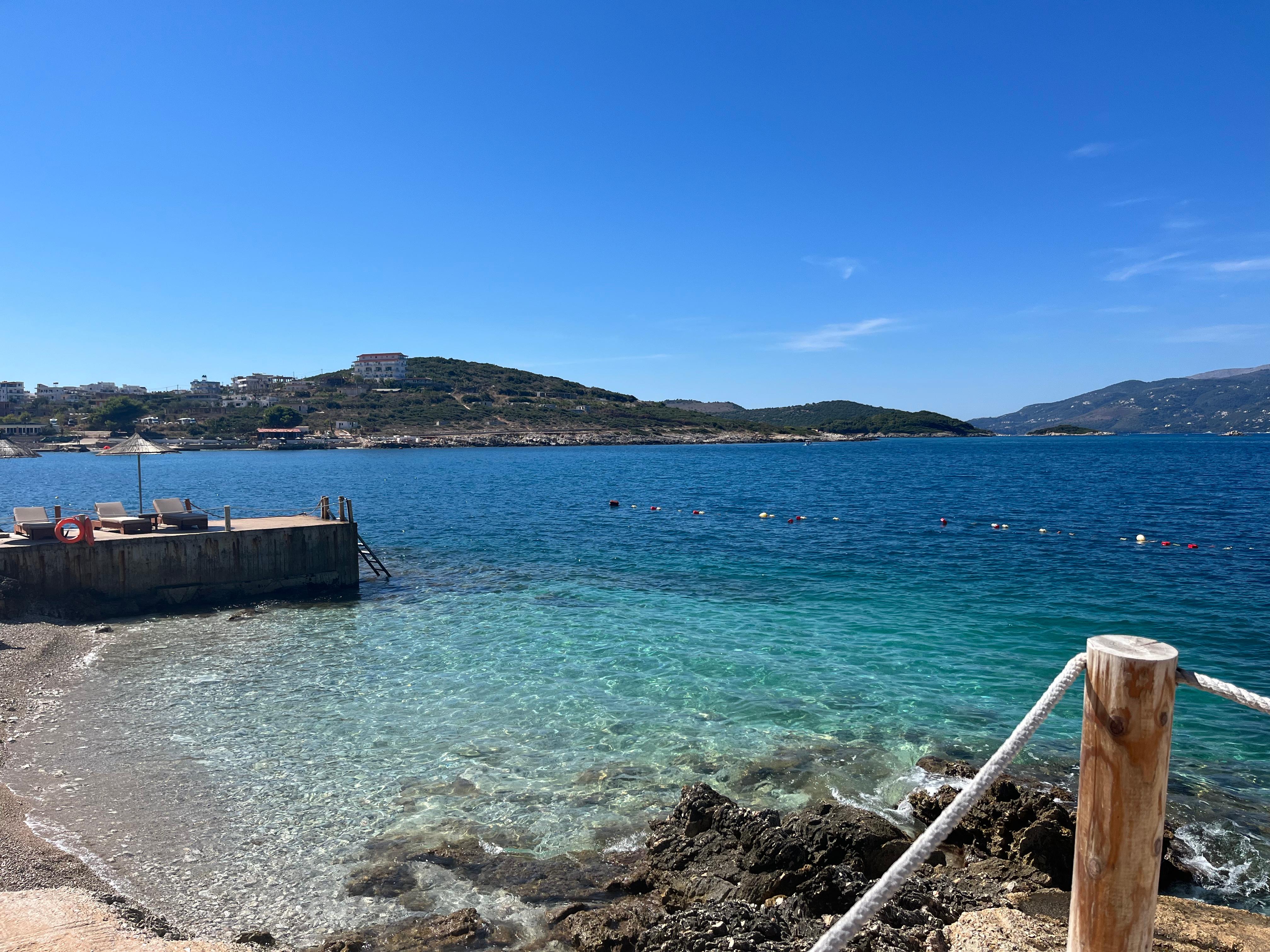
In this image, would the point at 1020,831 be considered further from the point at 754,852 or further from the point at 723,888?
the point at 723,888

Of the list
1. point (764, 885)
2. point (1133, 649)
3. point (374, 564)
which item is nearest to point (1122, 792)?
point (1133, 649)

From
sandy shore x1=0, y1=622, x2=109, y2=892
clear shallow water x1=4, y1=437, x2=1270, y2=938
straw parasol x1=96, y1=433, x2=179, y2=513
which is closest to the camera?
sandy shore x1=0, y1=622, x2=109, y2=892

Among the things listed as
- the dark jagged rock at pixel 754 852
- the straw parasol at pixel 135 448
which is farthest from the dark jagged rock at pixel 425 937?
the straw parasol at pixel 135 448

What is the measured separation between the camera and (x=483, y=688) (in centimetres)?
1509

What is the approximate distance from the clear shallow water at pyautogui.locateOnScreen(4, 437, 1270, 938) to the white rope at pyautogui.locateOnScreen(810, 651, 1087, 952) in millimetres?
5848

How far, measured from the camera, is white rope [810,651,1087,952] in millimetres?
3275

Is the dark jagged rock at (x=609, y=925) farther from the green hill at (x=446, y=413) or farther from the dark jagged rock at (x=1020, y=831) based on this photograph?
the green hill at (x=446, y=413)

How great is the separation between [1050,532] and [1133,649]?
3704 cm

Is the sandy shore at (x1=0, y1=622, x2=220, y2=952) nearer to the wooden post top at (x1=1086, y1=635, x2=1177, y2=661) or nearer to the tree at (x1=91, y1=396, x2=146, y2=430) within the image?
the wooden post top at (x1=1086, y1=635, x2=1177, y2=661)

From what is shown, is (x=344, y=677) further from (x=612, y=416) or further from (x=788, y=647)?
(x=612, y=416)

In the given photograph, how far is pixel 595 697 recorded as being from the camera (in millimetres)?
14602

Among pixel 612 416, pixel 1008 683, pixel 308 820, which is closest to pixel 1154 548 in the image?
pixel 1008 683

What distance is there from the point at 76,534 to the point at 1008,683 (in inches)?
920

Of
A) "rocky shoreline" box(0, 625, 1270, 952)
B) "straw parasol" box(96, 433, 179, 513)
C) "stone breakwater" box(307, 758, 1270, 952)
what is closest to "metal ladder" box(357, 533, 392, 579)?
"straw parasol" box(96, 433, 179, 513)
